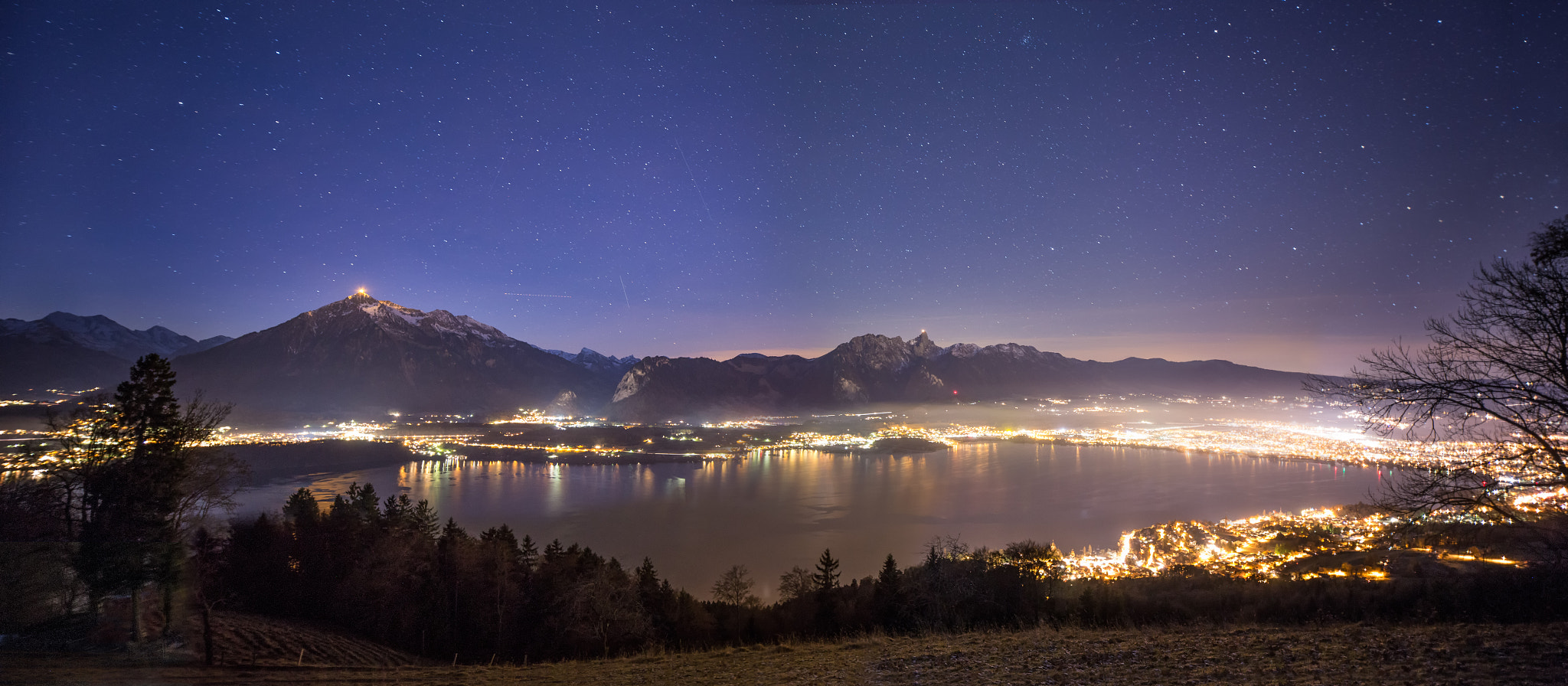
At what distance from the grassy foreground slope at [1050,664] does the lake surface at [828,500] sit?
17.4m

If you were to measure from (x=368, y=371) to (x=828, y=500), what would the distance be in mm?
160026

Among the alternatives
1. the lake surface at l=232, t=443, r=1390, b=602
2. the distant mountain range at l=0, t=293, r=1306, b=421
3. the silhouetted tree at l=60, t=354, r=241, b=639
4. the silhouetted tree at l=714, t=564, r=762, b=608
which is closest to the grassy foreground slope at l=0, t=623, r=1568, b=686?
the silhouetted tree at l=60, t=354, r=241, b=639

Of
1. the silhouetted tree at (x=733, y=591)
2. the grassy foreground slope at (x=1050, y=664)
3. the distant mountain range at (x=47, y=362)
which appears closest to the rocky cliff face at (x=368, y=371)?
the distant mountain range at (x=47, y=362)

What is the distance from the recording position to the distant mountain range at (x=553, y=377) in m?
137

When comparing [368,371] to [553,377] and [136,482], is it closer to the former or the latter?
[553,377]

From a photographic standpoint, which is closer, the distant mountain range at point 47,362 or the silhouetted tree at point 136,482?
the silhouetted tree at point 136,482

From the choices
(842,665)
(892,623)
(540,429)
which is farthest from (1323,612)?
(540,429)

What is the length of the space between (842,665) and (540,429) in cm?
10038

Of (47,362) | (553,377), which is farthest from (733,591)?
(553,377)

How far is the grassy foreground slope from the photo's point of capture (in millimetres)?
4172

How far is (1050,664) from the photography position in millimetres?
5152

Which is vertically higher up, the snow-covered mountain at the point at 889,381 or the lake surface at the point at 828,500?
the snow-covered mountain at the point at 889,381

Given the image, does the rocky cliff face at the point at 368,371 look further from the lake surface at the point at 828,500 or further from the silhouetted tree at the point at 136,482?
the silhouetted tree at the point at 136,482

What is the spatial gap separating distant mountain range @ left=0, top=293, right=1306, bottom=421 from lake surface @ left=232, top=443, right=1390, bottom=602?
8079 centimetres
